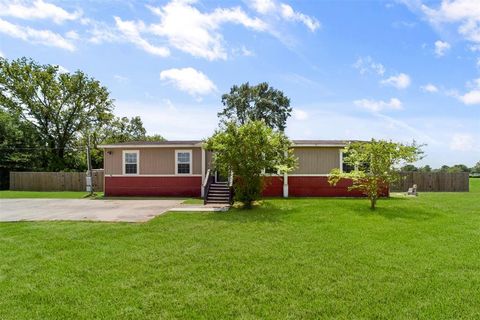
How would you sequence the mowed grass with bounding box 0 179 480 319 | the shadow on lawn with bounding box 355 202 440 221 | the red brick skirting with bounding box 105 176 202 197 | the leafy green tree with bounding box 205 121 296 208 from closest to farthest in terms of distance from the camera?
the mowed grass with bounding box 0 179 480 319, the shadow on lawn with bounding box 355 202 440 221, the leafy green tree with bounding box 205 121 296 208, the red brick skirting with bounding box 105 176 202 197

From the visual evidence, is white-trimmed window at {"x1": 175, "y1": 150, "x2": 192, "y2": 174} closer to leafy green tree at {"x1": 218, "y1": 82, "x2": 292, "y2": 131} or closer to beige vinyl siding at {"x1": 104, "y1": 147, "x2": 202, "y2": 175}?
beige vinyl siding at {"x1": 104, "y1": 147, "x2": 202, "y2": 175}

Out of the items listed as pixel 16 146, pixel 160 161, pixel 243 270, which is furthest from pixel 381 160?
pixel 16 146

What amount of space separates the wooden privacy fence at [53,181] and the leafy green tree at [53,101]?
4.62m

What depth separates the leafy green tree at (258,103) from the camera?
39375mm

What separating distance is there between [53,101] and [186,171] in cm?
2018

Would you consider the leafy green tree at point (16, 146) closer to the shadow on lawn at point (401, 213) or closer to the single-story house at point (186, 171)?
the single-story house at point (186, 171)

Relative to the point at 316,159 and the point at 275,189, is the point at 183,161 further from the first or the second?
the point at 316,159

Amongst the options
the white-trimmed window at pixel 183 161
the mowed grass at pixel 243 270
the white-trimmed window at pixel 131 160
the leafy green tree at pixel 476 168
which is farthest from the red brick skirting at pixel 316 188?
the leafy green tree at pixel 476 168

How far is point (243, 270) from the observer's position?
17.5 feet

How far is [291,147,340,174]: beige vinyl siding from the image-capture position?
17.8 m

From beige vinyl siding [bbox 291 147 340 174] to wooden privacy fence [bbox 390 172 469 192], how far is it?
10720 mm

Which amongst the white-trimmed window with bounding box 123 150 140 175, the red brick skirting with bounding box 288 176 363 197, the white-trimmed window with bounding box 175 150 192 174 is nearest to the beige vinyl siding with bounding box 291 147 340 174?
the red brick skirting with bounding box 288 176 363 197

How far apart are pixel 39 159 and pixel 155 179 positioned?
18.5 m

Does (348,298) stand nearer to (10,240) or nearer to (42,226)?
(10,240)
